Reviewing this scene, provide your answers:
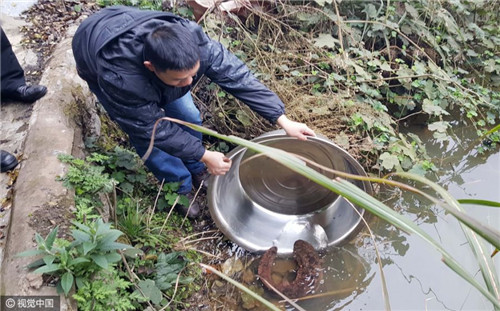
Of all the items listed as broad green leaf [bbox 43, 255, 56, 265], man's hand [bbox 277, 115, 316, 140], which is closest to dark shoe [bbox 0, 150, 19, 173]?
broad green leaf [bbox 43, 255, 56, 265]

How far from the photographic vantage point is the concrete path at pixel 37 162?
2.06 metres

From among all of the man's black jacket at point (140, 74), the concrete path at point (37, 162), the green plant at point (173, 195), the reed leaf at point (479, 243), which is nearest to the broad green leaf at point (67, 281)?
the concrete path at point (37, 162)

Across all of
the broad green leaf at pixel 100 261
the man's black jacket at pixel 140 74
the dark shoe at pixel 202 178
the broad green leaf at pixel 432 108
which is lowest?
the dark shoe at pixel 202 178

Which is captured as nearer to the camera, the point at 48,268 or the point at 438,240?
the point at 48,268

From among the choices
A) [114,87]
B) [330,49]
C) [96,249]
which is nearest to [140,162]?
[114,87]

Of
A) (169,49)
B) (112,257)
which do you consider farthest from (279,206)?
(169,49)

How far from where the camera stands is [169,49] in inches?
78.7

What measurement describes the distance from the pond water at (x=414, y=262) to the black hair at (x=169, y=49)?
1749 millimetres

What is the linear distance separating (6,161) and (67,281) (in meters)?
1.19

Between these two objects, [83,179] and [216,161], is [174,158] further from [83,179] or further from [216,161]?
[83,179]

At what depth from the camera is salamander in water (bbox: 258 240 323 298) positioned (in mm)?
2840

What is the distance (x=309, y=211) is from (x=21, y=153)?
6.63 feet

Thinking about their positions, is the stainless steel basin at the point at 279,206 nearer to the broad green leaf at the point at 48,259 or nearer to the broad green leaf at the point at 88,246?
the broad green leaf at the point at 88,246

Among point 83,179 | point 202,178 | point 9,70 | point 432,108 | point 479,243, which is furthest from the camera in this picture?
point 432,108
